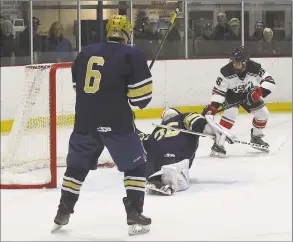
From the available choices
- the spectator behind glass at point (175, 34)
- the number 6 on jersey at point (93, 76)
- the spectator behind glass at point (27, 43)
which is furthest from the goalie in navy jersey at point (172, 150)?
the spectator behind glass at point (175, 34)

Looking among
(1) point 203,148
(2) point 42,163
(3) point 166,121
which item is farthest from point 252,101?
(2) point 42,163

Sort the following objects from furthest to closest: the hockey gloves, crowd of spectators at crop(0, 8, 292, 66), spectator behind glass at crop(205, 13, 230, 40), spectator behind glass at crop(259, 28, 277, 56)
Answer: spectator behind glass at crop(259, 28, 277, 56) < spectator behind glass at crop(205, 13, 230, 40) < crowd of spectators at crop(0, 8, 292, 66) < the hockey gloves

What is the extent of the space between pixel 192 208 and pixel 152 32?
3.95 meters

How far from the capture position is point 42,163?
436 centimetres

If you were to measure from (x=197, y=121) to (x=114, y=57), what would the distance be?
4.38 feet

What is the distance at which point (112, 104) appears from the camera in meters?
3.10

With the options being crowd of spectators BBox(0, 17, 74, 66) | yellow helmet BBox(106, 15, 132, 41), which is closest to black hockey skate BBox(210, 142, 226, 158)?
crowd of spectators BBox(0, 17, 74, 66)

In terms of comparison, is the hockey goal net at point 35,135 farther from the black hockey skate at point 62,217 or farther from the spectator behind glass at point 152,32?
the spectator behind glass at point 152,32

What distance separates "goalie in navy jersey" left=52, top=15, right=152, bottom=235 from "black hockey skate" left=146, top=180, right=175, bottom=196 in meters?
0.76

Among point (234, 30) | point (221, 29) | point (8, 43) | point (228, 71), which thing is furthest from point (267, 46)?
point (228, 71)

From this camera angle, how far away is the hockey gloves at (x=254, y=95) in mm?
5273

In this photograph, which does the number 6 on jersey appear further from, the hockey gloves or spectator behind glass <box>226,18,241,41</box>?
spectator behind glass <box>226,18,241,41</box>

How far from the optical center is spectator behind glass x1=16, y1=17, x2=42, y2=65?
22.2 ft

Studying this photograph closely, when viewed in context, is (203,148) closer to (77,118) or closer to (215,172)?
(215,172)
